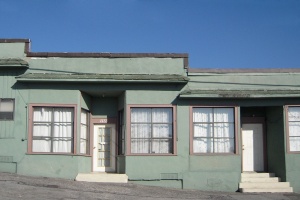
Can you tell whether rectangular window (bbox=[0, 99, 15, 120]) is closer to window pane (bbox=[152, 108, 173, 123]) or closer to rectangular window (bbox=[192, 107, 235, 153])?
window pane (bbox=[152, 108, 173, 123])

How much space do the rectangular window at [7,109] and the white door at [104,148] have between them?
351cm

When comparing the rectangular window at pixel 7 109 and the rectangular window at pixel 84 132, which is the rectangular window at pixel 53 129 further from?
the rectangular window at pixel 7 109

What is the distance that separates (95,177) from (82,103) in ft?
9.68

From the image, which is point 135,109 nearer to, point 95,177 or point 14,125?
point 95,177

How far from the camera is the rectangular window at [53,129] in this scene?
18188 mm

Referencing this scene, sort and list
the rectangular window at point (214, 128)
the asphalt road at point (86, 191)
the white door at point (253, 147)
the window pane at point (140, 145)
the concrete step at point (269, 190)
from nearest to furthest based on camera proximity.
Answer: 1. the asphalt road at point (86, 191)
2. the concrete step at point (269, 190)
3. the window pane at point (140, 145)
4. the rectangular window at point (214, 128)
5. the white door at point (253, 147)

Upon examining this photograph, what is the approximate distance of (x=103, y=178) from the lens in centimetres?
1788

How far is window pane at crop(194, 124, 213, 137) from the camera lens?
1872cm

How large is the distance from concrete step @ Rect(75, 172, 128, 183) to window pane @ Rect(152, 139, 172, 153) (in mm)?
1581

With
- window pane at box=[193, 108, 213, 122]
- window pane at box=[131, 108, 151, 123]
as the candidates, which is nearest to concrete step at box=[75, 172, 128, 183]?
window pane at box=[131, 108, 151, 123]

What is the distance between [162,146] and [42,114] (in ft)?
15.6

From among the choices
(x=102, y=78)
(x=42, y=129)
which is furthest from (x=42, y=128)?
(x=102, y=78)

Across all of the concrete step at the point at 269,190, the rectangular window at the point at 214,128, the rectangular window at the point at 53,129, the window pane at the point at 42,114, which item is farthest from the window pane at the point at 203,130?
the window pane at the point at 42,114

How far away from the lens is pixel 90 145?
19.5 meters
